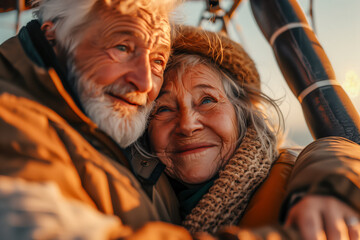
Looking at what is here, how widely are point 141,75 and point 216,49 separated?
2.04 ft

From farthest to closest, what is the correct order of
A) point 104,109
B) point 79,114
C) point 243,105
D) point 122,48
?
point 243,105 < point 122,48 < point 104,109 < point 79,114

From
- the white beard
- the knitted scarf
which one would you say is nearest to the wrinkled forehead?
the white beard

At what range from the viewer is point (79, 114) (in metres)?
1.09

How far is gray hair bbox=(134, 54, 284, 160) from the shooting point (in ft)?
5.41

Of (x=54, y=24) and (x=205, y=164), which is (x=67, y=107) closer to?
(x=54, y=24)

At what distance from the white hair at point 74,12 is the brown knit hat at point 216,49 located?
0.35 m

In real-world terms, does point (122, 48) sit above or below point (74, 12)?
below

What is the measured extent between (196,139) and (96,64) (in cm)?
68

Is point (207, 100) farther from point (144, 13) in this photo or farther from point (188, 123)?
point (144, 13)

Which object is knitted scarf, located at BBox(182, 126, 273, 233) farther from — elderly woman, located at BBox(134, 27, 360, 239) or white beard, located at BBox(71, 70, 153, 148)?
white beard, located at BBox(71, 70, 153, 148)

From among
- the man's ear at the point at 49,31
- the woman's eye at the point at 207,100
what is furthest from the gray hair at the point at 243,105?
the man's ear at the point at 49,31

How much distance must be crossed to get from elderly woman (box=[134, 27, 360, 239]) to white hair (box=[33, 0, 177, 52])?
0.44 metres

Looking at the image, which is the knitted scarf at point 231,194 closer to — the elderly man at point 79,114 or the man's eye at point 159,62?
the elderly man at point 79,114

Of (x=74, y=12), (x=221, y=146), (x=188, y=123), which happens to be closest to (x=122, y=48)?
(x=74, y=12)
